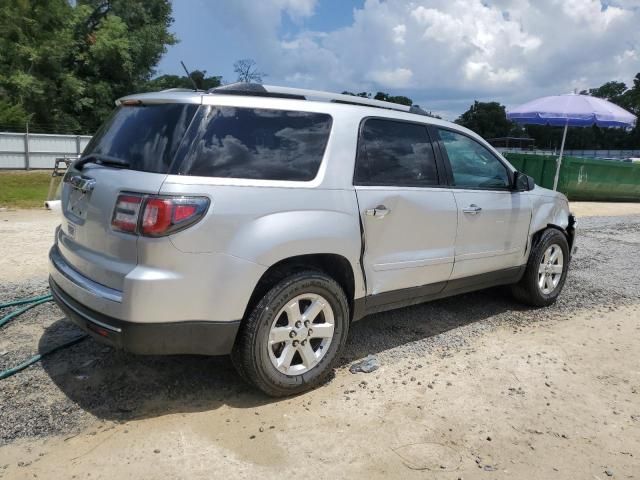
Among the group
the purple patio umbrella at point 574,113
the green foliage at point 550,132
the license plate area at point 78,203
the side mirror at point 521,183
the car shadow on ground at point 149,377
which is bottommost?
the car shadow on ground at point 149,377

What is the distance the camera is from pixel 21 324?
447 centimetres

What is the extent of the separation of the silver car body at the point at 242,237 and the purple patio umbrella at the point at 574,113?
11026 millimetres

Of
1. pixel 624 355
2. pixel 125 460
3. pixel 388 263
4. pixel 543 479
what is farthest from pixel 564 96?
pixel 125 460

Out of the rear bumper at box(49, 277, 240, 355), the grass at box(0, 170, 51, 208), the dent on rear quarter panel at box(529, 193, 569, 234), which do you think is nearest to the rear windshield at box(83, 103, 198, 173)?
the rear bumper at box(49, 277, 240, 355)

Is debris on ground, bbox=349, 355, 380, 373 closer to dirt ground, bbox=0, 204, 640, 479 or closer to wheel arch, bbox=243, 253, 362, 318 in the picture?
dirt ground, bbox=0, 204, 640, 479

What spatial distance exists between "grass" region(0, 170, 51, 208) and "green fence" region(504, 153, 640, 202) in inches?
535

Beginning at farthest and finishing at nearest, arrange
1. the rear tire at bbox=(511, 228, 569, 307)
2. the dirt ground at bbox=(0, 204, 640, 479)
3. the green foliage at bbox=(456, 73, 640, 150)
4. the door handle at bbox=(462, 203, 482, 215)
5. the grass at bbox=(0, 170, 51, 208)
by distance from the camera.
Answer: the green foliage at bbox=(456, 73, 640, 150)
the grass at bbox=(0, 170, 51, 208)
the rear tire at bbox=(511, 228, 569, 307)
the door handle at bbox=(462, 203, 482, 215)
the dirt ground at bbox=(0, 204, 640, 479)

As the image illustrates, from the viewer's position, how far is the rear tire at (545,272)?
5398mm

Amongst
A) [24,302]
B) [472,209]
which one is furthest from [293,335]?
[24,302]

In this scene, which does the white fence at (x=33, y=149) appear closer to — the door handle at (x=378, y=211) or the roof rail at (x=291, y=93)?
the roof rail at (x=291, y=93)

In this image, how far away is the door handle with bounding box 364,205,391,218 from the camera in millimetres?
3772

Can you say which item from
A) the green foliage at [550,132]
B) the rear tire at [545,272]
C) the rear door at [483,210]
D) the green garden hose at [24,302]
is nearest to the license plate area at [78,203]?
the green garden hose at [24,302]

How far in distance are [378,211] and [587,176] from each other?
15298mm

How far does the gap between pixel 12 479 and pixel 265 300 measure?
Answer: 1.53 meters
